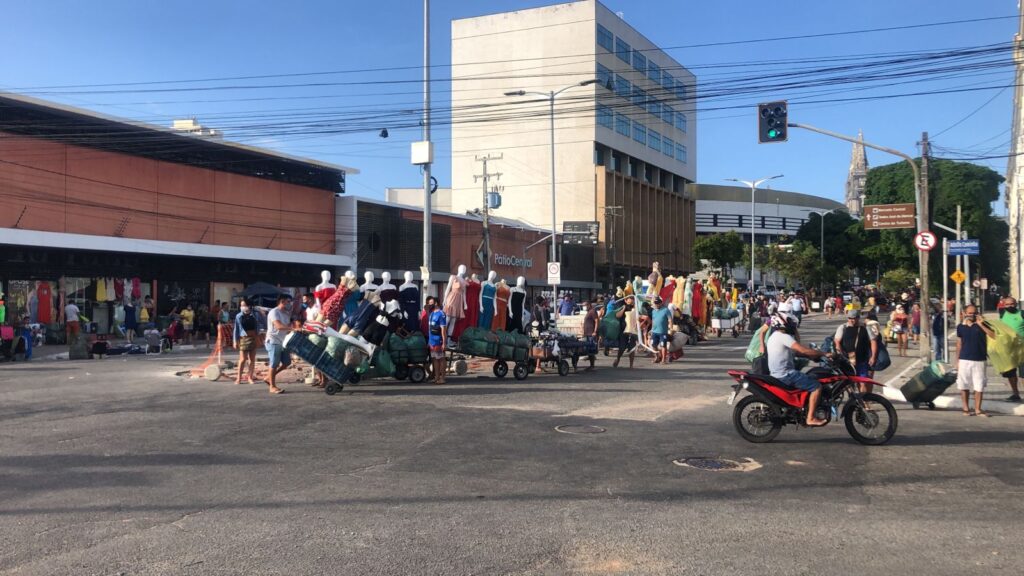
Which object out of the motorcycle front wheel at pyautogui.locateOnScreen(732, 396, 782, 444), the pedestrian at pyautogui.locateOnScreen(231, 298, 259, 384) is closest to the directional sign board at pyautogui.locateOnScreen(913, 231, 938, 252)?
the motorcycle front wheel at pyautogui.locateOnScreen(732, 396, 782, 444)

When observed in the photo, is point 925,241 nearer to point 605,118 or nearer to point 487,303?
point 487,303

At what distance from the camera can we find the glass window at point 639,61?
71625mm

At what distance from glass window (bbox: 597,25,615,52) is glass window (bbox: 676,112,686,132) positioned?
17.8 metres

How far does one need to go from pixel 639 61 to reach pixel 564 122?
1266 cm

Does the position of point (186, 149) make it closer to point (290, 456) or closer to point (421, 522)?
point (290, 456)

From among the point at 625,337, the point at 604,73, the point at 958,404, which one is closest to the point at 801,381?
the point at 958,404

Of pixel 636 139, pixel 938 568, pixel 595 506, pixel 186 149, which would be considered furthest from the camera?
pixel 636 139

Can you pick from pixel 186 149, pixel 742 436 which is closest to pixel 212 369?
pixel 742 436

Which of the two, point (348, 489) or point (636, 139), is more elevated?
point (636, 139)

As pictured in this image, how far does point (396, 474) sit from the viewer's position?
767cm

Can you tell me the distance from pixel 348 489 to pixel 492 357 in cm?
929

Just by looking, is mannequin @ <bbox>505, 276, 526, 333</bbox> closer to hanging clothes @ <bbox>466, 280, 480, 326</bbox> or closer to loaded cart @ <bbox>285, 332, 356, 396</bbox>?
hanging clothes @ <bbox>466, 280, 480, 326</bbox>

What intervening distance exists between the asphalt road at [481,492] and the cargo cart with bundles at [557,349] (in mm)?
5402

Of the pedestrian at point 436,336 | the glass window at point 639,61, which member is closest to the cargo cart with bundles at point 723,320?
the pedestrian at point 436,336
